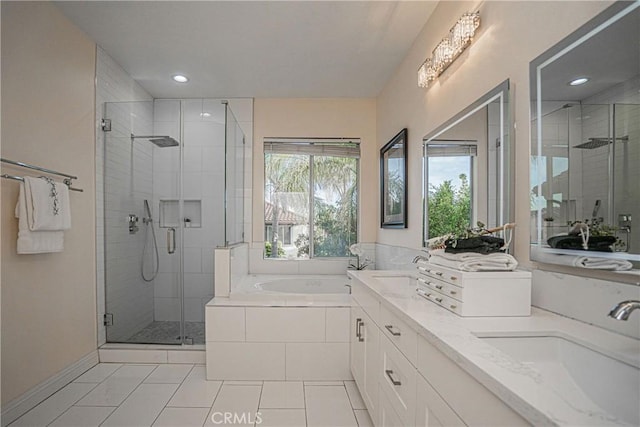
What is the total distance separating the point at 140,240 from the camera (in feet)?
10.4

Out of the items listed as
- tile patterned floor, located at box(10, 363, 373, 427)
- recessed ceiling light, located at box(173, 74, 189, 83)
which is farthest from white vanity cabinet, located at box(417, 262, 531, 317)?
recessed ceiling light, located at box(173, 74, 189, 83)

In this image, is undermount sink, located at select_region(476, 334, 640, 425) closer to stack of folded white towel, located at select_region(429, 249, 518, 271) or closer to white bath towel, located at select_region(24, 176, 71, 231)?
stack of folded white towel, located at select_region(429, 249, 518, 271)

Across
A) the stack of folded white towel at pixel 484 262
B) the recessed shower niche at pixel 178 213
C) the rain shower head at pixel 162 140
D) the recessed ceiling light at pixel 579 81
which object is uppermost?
the rain shower head at pixel 162 140

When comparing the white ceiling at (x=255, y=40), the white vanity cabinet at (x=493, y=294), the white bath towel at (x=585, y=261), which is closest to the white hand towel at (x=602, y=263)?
the white bath towel at (x=585, y=261)

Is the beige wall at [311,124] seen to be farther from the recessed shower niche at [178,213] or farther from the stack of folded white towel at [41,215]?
the stack of folded white towel at [41,215]

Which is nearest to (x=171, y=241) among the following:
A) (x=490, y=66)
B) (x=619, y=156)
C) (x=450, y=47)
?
(x=450, y=47)

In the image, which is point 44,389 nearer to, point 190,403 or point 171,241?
point 190,403

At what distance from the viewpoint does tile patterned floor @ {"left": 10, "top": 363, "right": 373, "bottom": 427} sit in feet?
6.53

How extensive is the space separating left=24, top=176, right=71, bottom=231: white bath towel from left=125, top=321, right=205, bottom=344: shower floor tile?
1.22 metres

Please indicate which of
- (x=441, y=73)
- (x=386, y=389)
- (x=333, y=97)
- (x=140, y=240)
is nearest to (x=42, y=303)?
(x=140, y=240)

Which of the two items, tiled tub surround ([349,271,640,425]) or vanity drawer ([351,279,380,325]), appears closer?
tiled tub surround ([349,271,640,425])

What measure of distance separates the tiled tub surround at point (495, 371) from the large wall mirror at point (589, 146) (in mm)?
222

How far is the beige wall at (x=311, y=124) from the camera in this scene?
3.91m

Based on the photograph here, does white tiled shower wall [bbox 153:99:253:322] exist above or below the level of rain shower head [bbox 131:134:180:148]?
below
